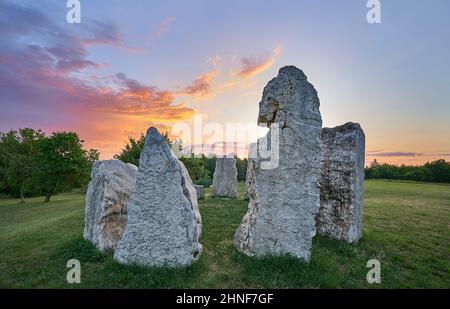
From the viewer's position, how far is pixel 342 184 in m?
10.0

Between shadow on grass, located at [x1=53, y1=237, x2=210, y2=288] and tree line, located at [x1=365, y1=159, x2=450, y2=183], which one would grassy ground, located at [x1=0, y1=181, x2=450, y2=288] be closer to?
shadow on grass, located at [x1=53, y1=237, x2=210, y2=288]

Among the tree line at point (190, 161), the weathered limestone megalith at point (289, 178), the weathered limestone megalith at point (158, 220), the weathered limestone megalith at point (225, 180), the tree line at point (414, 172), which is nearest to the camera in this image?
the weathered limestone megalith at point (158, 220)

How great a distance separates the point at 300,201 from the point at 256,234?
1.69 metres

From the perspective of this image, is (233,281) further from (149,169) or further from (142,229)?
(149,169)

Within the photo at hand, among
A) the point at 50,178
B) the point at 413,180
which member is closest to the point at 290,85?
the point at 50,178

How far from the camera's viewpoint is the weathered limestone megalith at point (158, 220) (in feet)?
23.6

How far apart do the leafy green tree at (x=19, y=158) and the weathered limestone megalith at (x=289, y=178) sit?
1370 inches

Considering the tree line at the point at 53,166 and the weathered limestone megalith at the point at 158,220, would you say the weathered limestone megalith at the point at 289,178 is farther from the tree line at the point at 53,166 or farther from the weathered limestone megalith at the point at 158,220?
the tree line at the point at 53,166

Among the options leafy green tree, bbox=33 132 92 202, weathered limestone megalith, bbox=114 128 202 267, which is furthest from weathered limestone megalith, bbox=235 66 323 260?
leafy green tree, bbox=33 132 92 202

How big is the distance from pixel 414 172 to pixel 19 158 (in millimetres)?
76253

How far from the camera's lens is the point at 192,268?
715 cm

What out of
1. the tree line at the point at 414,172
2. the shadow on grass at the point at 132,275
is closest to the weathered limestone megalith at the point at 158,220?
the shadow on grass at the point at 132,275

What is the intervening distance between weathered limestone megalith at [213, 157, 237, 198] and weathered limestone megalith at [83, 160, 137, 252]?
442 inches

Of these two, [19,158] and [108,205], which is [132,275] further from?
[19,158]
